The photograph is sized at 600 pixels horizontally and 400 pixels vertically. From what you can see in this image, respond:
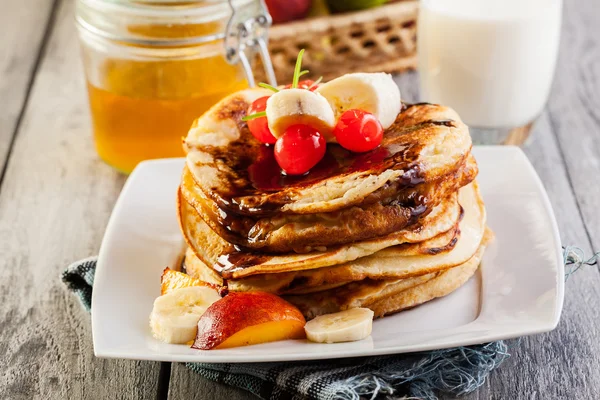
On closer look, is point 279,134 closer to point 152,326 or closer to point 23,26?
point 152,326

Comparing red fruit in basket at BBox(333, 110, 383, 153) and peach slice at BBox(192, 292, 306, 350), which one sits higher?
red fruit in basket at BBox(333, 110, 383, 153)

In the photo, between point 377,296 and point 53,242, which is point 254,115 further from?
point 53,242

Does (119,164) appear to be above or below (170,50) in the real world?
below

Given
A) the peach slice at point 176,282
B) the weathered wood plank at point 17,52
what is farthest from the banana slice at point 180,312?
the weathered wood plank at point 17,52

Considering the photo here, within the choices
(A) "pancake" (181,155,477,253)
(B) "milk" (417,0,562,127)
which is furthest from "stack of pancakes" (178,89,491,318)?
(B) "milk" (417,0,562,127)

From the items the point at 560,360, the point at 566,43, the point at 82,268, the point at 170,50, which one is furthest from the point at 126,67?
the point at 566,43

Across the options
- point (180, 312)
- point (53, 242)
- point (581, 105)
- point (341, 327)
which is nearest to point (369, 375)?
point (341, 327)

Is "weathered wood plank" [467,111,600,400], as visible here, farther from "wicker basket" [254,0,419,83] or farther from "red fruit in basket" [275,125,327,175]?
"wicker basket" [254,0,419,83]
